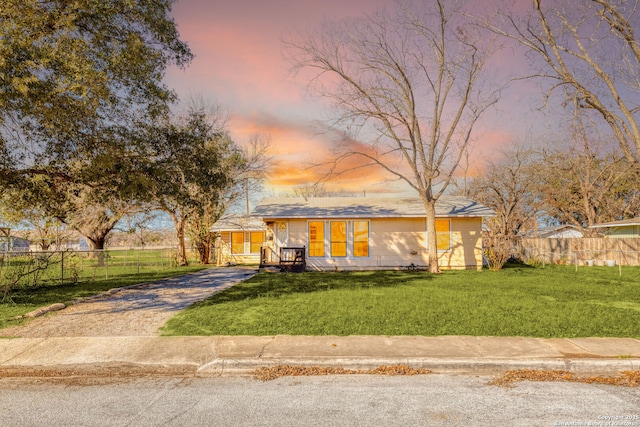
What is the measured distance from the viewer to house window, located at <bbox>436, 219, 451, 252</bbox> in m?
20.9

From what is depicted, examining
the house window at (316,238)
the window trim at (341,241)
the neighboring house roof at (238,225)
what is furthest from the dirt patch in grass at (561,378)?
the neighboring house roof at (238,225)

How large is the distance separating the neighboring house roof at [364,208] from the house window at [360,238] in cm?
62

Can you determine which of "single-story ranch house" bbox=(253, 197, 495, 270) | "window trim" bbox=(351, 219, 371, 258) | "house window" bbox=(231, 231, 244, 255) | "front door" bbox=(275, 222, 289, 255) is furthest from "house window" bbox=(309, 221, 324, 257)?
"house window" bbox=(231, 231, 244, 255)

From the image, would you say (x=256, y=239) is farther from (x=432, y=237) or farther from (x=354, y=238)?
(x=432, y=237)

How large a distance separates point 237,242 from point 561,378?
1018 inches

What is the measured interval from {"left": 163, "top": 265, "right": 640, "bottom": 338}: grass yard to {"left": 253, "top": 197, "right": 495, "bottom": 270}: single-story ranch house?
6303 millimetres

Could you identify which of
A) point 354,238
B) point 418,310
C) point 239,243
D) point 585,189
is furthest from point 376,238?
point 585,189

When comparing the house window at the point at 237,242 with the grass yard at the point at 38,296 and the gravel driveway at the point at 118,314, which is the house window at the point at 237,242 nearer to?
the grass yard at the point at 38,296

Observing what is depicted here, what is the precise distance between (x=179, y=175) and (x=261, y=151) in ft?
68.1

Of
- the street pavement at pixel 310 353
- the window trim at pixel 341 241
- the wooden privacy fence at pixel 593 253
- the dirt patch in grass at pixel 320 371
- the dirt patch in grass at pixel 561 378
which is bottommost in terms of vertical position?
the dirt patch in grass at pixel 561 378

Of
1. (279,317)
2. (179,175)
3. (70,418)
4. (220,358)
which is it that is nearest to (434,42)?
(179,175)

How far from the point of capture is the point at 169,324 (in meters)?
8.19

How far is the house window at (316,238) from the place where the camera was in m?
20.8

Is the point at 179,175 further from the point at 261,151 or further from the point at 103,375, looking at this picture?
the point at 261,151
